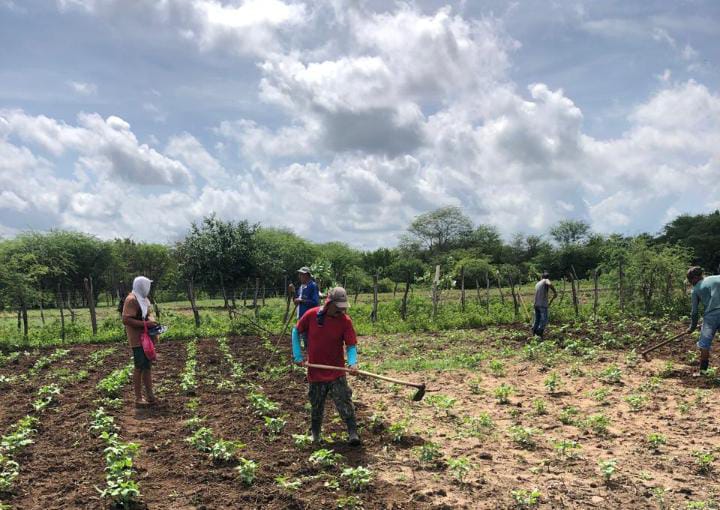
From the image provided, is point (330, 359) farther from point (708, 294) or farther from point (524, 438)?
point (708, 294)

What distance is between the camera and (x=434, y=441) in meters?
6.41

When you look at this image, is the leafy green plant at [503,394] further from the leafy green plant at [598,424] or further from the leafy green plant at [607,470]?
the leafy green plant at [607,470]

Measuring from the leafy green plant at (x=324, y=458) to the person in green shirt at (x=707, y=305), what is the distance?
6644 millimetres

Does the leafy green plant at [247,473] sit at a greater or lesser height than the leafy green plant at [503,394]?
greater

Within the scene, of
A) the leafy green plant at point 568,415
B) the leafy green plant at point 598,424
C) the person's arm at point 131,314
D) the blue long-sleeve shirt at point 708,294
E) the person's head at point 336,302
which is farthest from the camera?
the blue long-sleeve shirt at point 708,294

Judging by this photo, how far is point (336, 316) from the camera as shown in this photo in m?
6.26

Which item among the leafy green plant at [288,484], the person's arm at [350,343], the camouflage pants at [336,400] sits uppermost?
the person's arm at [350,343]

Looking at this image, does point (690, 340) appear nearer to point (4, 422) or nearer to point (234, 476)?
point (234, 476)

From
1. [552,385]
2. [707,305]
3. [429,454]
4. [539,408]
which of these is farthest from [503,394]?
[707,305]

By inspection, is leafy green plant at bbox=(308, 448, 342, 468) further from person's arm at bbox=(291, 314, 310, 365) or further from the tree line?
the tree line

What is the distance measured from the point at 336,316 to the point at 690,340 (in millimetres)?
10181

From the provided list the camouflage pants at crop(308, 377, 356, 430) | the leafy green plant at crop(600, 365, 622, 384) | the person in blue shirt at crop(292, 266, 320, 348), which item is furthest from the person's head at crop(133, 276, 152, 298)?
the leafy green plant at crop(600, 365, 622, 384)

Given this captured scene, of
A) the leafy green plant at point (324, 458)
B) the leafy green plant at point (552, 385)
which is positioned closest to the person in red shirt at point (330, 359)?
the leafy green plant at point (324, 458)

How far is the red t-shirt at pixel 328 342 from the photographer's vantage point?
6.25 meters
